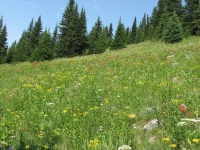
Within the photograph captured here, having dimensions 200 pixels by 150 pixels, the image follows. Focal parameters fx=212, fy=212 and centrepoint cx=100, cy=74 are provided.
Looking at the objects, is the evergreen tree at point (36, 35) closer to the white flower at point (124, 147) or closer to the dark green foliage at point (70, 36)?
the dark green foliage at point (70, 36)

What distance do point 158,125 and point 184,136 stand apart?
0.88 meters

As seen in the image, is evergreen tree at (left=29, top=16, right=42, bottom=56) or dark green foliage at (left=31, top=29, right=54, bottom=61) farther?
evergreen tree at (left=29, top=16, right=42, bottom=56)

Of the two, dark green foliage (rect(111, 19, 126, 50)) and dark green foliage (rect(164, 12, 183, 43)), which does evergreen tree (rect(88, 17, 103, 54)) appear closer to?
dark green foliage (rect(111, 19, 126, 50))

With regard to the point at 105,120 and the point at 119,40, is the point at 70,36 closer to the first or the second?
the point at 119,40

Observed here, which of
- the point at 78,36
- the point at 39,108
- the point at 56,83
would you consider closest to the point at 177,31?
the point at 78,36

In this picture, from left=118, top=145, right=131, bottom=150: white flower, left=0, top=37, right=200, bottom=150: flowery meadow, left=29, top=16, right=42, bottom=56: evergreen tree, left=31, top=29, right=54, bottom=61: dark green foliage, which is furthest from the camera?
left=29, top=16, right=42, bottom=56: evergreen tree

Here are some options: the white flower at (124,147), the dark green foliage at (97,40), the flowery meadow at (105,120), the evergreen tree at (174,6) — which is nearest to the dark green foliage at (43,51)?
the dark green foliage at (97,40)

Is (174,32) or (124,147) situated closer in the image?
(124,147)

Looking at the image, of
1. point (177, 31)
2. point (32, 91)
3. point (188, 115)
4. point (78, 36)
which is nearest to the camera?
point (188, 115)

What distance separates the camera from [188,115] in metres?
4.68

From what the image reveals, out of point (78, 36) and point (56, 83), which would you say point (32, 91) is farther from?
point (78, 36)

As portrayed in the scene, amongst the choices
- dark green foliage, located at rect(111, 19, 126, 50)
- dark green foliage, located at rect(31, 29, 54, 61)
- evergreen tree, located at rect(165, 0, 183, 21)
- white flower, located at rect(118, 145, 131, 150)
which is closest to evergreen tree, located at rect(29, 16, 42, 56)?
dark green foliage, located at rect(31, 29, 54, 61)

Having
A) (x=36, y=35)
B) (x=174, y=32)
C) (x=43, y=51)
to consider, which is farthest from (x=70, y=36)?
(x=174, y=32)

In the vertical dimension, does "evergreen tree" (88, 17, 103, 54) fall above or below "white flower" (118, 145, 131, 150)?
above
